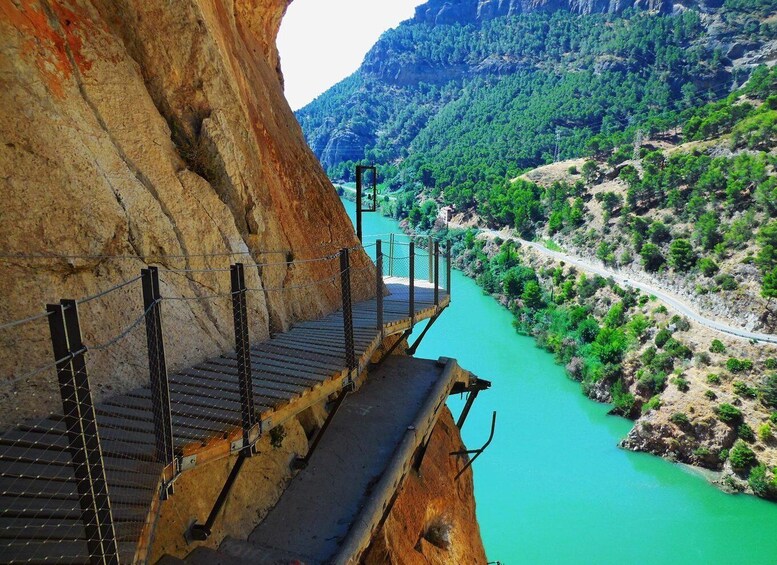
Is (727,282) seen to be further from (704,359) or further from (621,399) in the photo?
(621,399)

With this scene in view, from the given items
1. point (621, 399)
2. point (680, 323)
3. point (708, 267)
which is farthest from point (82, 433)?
point (708, 267)

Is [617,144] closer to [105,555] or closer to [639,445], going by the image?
[639,445]

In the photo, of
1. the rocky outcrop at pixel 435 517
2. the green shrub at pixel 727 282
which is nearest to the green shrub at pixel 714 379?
the green shrub at pixel 727 282

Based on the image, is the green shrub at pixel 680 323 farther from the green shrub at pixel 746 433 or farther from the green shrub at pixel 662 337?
the green shrub at pixel 746 433

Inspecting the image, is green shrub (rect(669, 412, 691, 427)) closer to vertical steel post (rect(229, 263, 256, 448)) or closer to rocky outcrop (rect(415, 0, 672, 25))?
vertical steel post (rect(229, 263, 256, 448))

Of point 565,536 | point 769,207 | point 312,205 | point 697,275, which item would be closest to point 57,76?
point 312,205

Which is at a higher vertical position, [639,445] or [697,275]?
[697,275]
